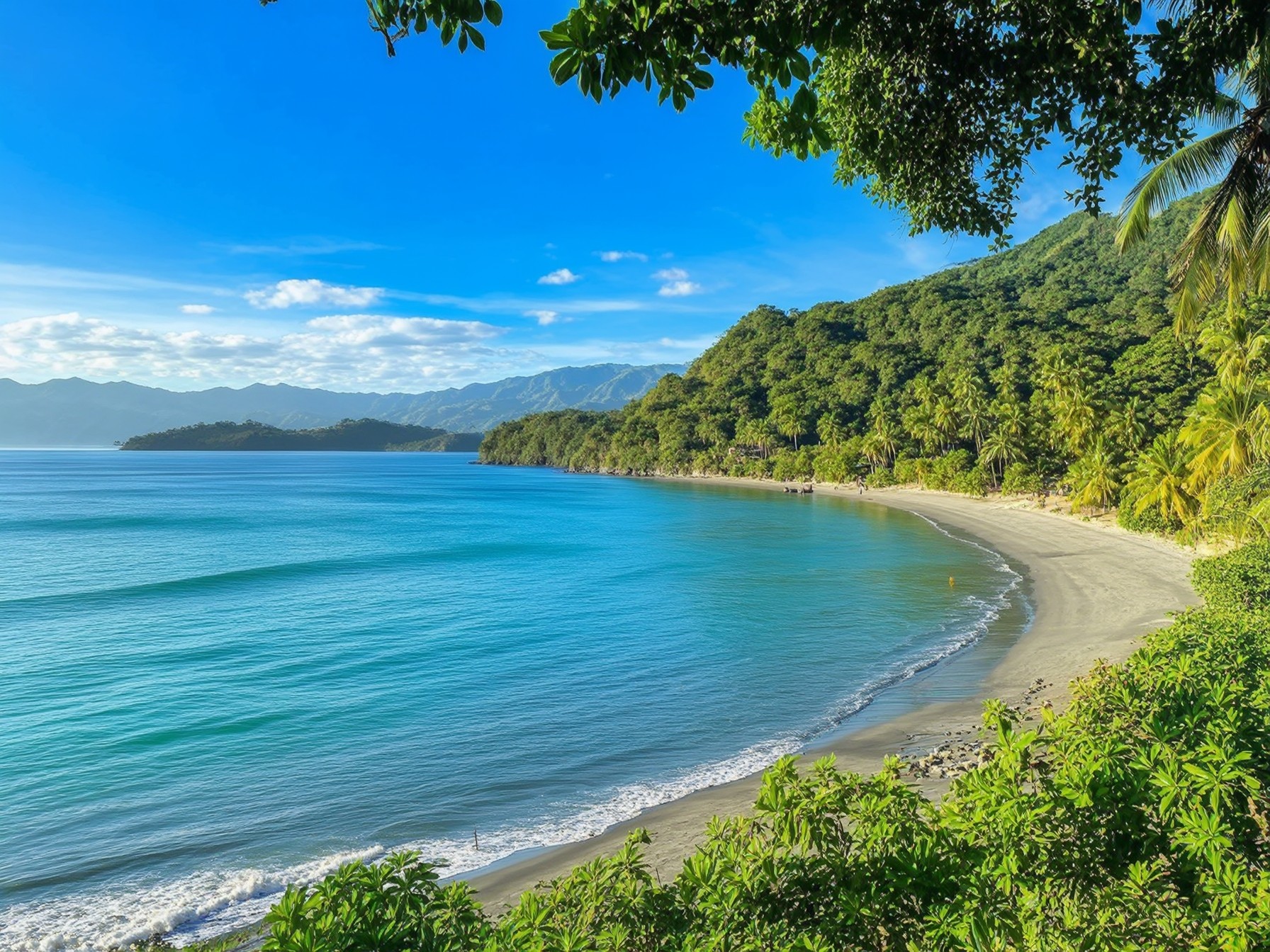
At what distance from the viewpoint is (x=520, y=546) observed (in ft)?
181

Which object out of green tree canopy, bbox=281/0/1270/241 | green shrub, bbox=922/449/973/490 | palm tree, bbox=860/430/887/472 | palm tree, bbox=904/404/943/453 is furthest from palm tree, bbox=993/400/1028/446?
green tree canopy, bbox=281/0/1270/241

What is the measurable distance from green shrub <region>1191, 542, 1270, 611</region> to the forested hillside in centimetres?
3708

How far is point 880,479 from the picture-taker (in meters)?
93.8

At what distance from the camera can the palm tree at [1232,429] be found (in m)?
29.7

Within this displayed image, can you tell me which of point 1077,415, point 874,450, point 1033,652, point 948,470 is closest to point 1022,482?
point 1077,415

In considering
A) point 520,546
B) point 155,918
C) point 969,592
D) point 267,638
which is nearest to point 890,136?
point 155,918

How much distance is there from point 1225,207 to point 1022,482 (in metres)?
62.4

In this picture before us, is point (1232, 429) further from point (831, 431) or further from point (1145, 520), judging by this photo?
point (831, 431)

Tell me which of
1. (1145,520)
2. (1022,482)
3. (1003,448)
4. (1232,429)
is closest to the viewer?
(1232,429)

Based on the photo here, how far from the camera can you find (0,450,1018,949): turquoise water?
13250mm

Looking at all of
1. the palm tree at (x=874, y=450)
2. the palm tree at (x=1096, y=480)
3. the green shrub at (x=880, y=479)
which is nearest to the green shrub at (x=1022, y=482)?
the palm tree at (x=1096, y=480)

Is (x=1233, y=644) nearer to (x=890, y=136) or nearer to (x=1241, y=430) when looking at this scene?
(x=890, y=136)

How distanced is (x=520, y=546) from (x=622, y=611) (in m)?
23.7

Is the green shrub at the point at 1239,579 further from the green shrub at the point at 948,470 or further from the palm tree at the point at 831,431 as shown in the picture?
the palm tree at the point at 831,431
